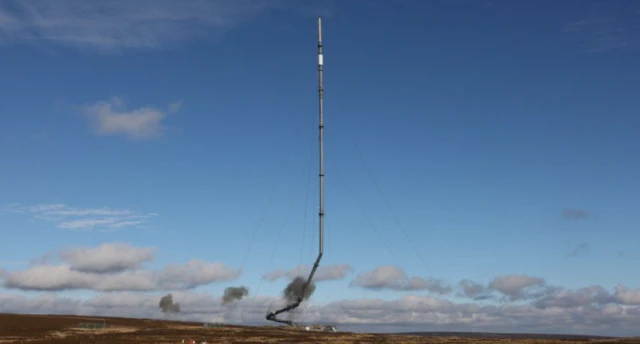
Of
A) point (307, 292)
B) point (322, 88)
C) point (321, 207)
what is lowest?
point (307, 292)

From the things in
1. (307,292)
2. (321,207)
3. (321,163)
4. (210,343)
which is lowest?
(210,343)

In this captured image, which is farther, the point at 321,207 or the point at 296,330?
the point at 296,330

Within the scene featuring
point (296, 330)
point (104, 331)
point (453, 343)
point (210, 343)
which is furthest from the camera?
point (296, 330)

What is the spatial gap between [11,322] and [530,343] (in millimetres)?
92484

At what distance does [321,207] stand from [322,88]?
1932cm

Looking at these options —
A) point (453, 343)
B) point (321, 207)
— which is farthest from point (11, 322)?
point (453, 343)

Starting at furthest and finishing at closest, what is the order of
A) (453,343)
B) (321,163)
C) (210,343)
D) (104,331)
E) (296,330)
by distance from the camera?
(296,330) < (104,331) < (321,163) < (453,343) < (210,343)

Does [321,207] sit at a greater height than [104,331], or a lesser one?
greater

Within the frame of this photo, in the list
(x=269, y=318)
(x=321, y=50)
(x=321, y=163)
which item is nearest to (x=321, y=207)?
(x=321, y=163)

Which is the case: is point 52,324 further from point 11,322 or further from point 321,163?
point 321,163

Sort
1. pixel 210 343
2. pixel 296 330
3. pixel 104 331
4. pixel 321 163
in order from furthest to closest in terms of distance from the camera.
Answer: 1. pixel 296 330
2. pixel 104 331
3. pixel 321 163
4. pixel 210 343

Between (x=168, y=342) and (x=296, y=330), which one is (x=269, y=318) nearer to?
(x=296, y=330)

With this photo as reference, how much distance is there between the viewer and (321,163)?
99062mm

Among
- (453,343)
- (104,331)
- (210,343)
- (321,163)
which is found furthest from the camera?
(104,331)
